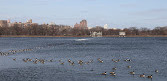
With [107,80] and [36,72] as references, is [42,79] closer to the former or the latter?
[36,72]

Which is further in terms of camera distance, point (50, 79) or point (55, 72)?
point (55, 72)

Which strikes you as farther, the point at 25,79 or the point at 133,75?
the point at 133,75

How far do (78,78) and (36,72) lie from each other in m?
6.17

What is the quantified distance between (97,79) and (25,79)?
721cm

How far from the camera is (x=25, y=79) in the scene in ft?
82.2

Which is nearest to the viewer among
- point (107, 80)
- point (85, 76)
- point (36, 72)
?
Result: point (107, 80)

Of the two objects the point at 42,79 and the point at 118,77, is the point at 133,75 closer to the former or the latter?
the point at 118,77

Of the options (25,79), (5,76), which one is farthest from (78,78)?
(5,76)

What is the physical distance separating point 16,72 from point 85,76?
27.5 ft

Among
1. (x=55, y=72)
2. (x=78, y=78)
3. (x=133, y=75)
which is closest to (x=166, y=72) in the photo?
(x=133, y=75)

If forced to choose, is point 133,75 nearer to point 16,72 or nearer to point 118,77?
point 118,77

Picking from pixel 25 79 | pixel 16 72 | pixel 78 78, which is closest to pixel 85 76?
pixel 78 78

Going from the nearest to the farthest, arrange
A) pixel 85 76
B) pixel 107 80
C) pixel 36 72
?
pixel 107 80 → pixel 85 76 → pixel 36 72

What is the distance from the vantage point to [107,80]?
2438 cm
